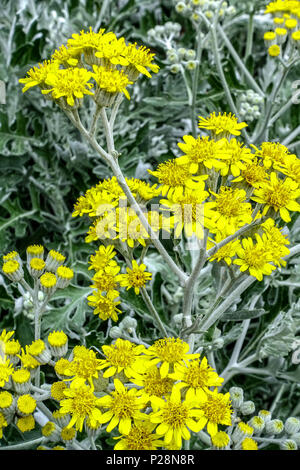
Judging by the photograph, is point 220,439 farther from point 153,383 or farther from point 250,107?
point 250,107

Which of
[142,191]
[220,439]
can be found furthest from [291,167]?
[220,439]

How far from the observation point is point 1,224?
2.79 meters

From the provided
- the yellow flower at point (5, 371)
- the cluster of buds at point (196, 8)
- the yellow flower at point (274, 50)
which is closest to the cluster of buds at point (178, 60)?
the cluster of buds at point (196, 8)

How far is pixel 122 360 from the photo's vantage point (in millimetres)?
1599

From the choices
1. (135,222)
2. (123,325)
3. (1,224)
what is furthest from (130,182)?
(1,224)

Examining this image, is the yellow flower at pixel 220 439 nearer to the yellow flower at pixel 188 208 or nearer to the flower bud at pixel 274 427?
the flower bud at pixel 274 427

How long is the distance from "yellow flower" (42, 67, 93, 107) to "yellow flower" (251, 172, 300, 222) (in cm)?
54

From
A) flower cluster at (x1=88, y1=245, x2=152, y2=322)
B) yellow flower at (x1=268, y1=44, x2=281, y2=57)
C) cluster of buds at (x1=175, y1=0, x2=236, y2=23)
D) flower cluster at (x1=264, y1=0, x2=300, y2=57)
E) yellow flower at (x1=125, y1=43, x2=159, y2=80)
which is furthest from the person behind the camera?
cluster of buds at (x1=175, y1=0, x2=236, y2=23)

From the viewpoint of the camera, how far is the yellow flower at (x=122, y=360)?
5.21 ft

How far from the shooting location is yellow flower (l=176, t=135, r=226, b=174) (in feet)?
5.11

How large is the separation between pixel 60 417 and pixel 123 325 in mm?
405

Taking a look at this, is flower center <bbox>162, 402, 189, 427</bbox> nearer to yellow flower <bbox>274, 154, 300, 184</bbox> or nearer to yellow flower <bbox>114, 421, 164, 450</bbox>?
yellow flower <bbox>114, 421, 164, 450</bbox>

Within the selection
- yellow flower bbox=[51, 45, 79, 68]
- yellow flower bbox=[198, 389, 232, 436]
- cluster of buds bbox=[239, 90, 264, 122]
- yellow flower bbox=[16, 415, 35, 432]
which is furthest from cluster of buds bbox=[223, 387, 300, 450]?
cluster of buds bbox=[239, 90, 264, 122]

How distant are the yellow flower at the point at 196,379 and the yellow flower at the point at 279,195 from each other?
0.45 metres
